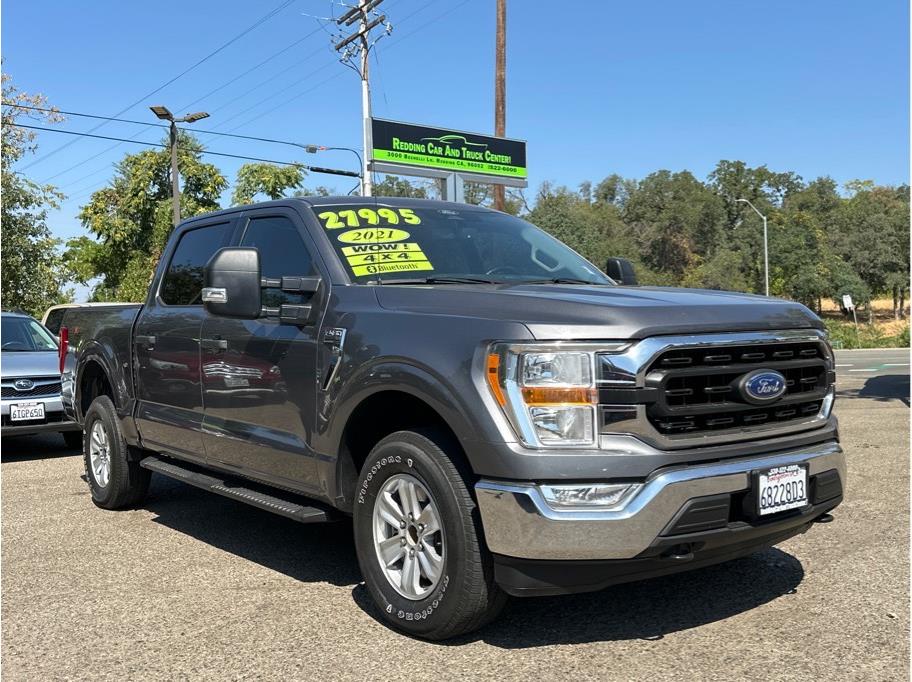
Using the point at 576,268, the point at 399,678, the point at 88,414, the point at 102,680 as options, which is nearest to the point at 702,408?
the point at 399,678

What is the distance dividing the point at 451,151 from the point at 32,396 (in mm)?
18884

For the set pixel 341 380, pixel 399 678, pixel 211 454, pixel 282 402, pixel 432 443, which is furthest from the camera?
pixel 211 454

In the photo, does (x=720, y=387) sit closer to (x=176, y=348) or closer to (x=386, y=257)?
(x=386, y=257)

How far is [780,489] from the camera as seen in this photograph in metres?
3.53

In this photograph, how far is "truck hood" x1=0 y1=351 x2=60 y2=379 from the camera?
9.23 metres

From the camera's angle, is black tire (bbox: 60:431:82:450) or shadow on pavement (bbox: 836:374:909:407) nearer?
black tire (bbox: 60:431:82:450)

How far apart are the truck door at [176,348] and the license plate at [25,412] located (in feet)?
12.1

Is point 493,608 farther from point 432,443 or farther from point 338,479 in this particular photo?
point 338,479

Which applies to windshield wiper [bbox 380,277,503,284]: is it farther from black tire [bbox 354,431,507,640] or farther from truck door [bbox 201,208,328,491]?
black tire [bbox 354,431,507,640]

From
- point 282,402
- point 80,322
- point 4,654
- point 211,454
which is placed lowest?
point 4,654

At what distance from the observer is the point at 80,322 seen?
7195mm

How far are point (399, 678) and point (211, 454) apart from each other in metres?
2.30

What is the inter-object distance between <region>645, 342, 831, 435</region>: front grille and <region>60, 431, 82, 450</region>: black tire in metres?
8.23

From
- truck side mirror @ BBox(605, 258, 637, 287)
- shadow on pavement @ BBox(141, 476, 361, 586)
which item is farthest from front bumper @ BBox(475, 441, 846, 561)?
truck side mirror @ BBox(605, 258, 637, 287)
